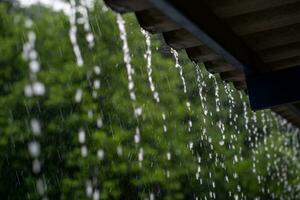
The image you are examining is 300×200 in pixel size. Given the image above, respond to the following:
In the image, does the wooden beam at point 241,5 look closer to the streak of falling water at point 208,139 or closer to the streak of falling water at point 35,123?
the streak of falling water at point 35,123

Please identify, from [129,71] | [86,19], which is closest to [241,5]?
[129,71]

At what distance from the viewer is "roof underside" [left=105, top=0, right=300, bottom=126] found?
85.4 inches

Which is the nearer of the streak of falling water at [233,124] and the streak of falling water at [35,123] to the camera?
the streak of falling water at [35,123]

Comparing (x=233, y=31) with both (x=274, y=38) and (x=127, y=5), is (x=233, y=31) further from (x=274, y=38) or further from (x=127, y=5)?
(x=127, y=5)

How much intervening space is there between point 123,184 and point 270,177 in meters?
6.00

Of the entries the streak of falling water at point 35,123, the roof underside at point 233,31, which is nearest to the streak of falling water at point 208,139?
the streak of falling water at point 35,123

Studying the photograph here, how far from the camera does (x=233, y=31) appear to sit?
2.87 meters

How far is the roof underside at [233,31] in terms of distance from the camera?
217 cm

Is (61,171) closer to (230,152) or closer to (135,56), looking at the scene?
(135,56)

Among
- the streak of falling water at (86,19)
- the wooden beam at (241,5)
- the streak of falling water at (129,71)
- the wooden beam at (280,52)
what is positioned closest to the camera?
the wooden beam at (241,5)

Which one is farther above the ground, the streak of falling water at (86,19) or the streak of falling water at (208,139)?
the streak of falling water at (86,19)

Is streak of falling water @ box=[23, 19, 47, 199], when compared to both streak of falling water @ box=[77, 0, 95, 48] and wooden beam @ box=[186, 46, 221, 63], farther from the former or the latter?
wooden beam @ box=[186, 46, 221, 63]

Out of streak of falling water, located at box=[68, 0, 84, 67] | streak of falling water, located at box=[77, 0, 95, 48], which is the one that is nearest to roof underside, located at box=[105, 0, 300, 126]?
streak of falling water, located at box=[68, 0, 84, 67]

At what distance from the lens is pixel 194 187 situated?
11742 millimetres
